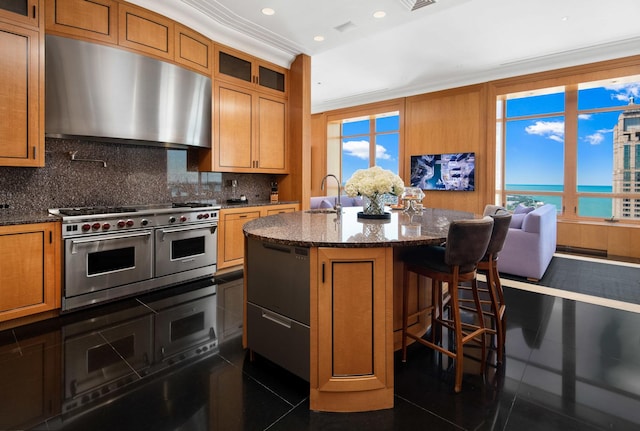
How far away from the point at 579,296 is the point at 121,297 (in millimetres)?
4603

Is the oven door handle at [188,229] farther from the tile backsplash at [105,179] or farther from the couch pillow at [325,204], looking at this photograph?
the couch pillow at [325,204]

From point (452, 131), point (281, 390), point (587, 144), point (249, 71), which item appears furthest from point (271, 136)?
point (587, 144)

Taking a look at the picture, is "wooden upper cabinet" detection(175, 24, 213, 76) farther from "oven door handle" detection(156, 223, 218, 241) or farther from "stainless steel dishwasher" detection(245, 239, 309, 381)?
"stainless steel dishwasher" detection(245, 239, 309, 381)

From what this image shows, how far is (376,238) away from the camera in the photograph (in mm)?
1750

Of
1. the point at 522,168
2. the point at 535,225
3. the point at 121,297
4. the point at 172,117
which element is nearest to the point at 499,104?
the point at 522,168

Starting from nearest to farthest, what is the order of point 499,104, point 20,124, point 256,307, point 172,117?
point 256,307, point 20,124, point 172,117, point 499,104

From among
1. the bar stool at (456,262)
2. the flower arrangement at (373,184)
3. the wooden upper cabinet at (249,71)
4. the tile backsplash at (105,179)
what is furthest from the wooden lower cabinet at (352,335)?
the wooden upper cabinet at (249,71)

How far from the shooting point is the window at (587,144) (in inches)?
228

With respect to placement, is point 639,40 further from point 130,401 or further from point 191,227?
point 130,401

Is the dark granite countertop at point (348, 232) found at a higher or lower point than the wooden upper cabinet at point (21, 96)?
lower

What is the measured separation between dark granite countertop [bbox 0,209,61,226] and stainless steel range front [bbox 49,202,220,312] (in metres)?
0.10

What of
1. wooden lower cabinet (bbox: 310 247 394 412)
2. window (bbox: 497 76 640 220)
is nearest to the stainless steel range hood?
wooden lower cabinet (bbox: 310 247 394 412)

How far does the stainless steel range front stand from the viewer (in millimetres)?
2932

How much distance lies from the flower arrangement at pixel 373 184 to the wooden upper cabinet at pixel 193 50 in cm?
262
